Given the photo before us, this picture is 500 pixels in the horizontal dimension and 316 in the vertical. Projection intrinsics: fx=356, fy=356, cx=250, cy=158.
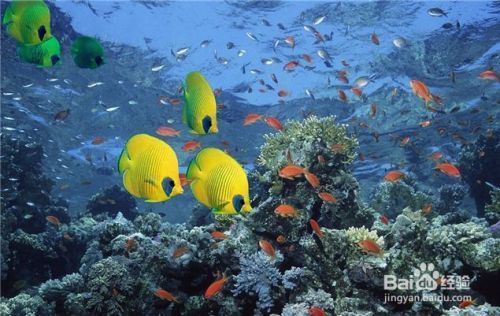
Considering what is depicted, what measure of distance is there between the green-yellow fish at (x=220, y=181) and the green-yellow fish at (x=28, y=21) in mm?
1947

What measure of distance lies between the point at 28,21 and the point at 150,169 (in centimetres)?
193

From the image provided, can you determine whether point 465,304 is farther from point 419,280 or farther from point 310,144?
point 310,144

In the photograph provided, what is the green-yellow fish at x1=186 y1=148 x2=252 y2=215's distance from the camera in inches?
99.9

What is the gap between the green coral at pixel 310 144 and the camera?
6.95 meters

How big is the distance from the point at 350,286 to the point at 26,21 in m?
5.33

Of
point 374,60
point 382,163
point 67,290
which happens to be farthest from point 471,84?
point 67,290

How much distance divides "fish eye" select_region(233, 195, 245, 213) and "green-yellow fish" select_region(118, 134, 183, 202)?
1.28 feet

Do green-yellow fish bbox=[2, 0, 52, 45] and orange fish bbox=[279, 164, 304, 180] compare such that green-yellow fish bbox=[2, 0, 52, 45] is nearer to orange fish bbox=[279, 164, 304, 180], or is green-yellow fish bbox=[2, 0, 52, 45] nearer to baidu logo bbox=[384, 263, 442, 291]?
orange fish bbox=[279, 164, 304, 180]

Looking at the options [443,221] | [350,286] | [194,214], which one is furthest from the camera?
[194,214]

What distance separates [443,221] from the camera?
8.86m

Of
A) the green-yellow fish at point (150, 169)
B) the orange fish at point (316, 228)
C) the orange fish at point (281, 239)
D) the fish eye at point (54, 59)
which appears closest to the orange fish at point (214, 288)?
the orange fish at point (281, 239)

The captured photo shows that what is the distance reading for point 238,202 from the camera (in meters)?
2.53

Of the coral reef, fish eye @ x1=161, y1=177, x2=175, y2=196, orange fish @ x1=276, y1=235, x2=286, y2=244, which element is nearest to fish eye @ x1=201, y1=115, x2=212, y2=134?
fish eye @ x1=161, y1=177, x2=175, y2=196

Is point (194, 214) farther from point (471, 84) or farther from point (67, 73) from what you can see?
Result: point (471, 84)
